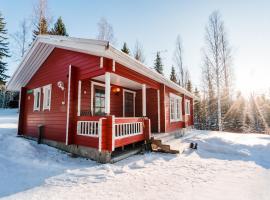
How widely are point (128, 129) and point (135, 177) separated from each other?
84.9 inches

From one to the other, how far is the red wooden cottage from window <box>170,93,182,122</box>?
0.40 ft

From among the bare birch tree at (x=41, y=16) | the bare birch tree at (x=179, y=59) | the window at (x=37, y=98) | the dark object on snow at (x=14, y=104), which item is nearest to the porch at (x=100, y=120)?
the window at (x=37, y=98)

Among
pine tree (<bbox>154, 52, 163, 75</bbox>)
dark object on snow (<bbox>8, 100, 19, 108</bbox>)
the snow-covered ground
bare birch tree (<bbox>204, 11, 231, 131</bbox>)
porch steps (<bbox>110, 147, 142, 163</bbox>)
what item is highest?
pine tree (<bbox>154, 52, 163, 75</bbox>)

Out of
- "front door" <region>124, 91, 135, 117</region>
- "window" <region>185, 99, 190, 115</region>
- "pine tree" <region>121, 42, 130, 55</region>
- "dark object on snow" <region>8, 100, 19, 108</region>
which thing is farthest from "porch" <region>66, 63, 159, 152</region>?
"dark object on snow" <region>8, 100, 19, 108</region>

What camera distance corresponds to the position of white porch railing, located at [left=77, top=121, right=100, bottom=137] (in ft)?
16.5

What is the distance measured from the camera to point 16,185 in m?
3.40

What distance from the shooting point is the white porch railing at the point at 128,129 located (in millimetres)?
5212

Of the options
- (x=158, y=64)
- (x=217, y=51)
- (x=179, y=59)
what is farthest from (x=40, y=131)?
(x=158, y=64)

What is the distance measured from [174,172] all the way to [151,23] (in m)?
9.82

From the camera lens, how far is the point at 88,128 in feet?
17.0

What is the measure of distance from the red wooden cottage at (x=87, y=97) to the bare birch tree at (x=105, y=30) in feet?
32.0

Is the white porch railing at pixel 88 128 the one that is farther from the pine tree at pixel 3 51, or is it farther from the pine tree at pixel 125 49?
the pine tree at pixel 3 51

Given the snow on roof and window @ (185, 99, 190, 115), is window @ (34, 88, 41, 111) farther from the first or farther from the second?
window @ (185, 99, 190, 115)

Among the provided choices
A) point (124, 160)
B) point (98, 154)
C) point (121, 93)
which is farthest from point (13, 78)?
point (124, 160)
